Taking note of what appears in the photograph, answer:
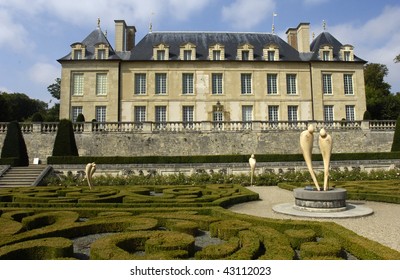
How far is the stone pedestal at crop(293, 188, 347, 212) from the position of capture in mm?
7178

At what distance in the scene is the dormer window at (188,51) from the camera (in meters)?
26.0

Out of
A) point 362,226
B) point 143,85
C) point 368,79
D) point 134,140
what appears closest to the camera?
point 362,226

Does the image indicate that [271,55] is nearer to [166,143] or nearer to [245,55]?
[245,55]

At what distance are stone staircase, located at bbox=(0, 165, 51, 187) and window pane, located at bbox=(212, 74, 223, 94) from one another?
14.9 meters

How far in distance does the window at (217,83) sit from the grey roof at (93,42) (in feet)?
26.8

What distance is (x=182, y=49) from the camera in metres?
26.1

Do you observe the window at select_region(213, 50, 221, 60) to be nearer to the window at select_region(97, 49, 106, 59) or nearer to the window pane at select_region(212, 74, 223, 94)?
the window pane at select_region(212, 74, 223, 94)

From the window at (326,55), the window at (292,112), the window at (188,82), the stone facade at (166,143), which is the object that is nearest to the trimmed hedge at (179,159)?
the stone facade at (166,143)

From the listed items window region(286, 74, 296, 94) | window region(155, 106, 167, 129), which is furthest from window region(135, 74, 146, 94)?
window region(286, 74, 296, 94)

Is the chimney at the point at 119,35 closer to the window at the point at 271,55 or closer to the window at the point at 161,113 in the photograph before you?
the window at the point at 161,113

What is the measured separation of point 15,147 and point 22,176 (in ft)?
9.60

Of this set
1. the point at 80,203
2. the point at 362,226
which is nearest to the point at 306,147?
the point at 362,226

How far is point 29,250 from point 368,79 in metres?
41.1
